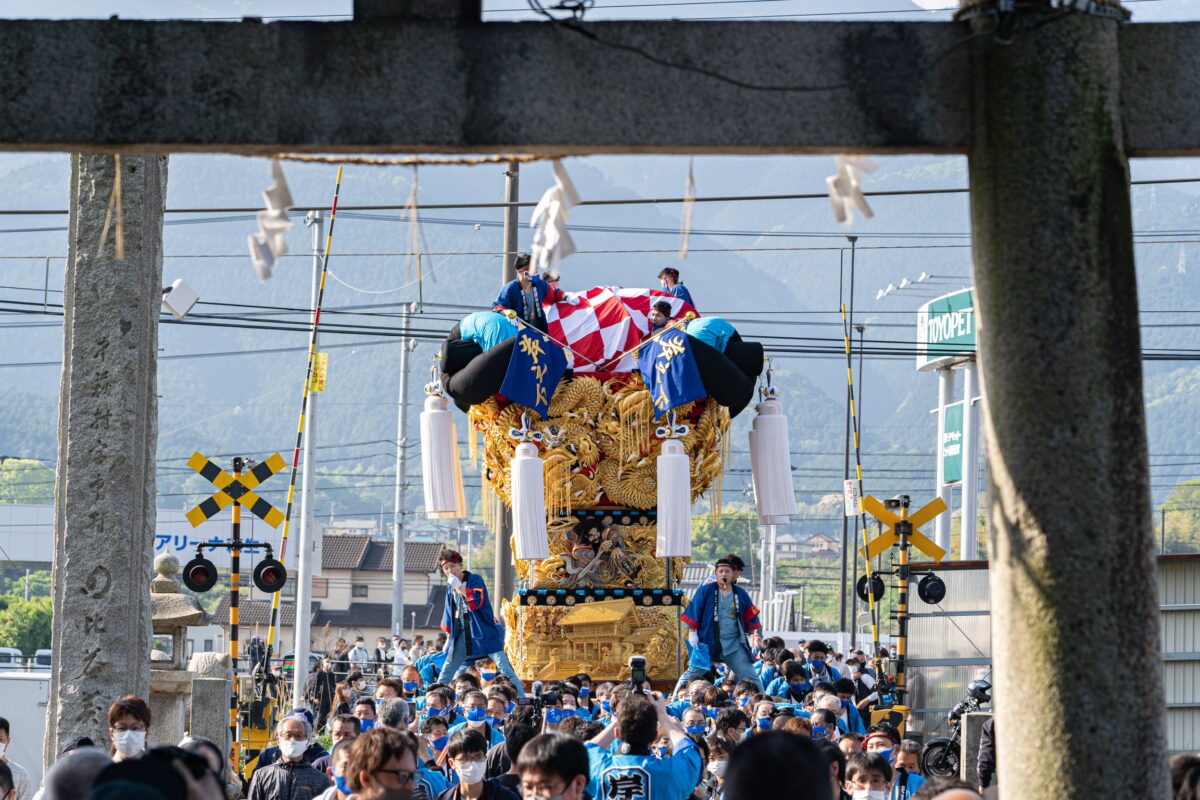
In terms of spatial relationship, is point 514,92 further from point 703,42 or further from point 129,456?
point 129,456

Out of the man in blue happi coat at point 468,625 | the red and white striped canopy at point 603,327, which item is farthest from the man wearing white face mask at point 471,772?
the red and white striped canopy at point 603,327

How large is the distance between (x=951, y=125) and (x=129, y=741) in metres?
5.70

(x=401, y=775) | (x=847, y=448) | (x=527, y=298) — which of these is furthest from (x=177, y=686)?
(x=847, y=448)

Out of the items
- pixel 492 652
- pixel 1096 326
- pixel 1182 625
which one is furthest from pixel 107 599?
pixel 1182 625

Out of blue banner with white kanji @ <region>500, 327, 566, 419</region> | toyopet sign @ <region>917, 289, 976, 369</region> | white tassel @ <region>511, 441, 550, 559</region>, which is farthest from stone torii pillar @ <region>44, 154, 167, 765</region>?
toyopet sign @ <region>917, 289, 976, 369</region>

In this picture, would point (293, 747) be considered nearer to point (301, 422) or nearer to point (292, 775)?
point (292, 775)

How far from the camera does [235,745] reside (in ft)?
55.9

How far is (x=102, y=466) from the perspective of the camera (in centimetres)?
984

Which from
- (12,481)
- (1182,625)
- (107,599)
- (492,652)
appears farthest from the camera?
(12,481)

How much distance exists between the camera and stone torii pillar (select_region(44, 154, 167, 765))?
979 cm

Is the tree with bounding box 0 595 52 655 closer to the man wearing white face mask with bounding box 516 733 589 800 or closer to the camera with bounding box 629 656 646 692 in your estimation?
the camera with bounding box 629 656 646 692

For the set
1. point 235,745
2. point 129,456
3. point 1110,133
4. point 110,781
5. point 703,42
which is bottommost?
point 235,745

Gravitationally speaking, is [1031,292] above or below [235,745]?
above

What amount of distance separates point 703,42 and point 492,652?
13.9m
